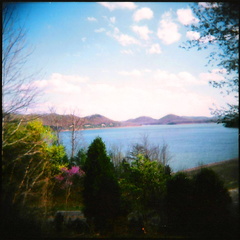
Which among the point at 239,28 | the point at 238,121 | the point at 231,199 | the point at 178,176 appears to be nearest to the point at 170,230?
the point at 178,176

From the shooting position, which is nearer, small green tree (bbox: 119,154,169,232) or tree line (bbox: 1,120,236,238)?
tree line (bbox: 1,120,236,238)

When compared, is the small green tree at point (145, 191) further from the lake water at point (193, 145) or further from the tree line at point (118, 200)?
the lake water at point (193, 145)

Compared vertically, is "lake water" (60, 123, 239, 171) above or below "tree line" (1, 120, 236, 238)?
below

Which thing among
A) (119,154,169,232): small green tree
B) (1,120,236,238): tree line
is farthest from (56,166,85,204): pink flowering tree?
(119,154,169,232): small green tree

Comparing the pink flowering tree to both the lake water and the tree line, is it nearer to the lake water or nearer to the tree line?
the lake water

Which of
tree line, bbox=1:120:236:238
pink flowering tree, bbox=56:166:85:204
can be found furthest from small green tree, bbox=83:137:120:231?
Answer: pink flowering tree, bbox=56:166:85:204

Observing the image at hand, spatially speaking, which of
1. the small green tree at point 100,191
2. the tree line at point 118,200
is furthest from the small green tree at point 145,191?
the small green tree at point 100,191

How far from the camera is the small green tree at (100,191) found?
4.52 metres

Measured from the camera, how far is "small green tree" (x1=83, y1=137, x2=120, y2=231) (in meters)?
4.52

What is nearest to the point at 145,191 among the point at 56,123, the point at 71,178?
the point at 71,178

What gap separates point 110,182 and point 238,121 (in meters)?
3.78

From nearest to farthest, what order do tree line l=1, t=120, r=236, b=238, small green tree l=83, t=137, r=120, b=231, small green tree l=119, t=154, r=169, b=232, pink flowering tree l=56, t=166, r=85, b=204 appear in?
1. tree line l=1, t=120, r=236, b=238
2. small green tree l=83, t=137, r=120, b=231
3. small green tree l=119, t=154, r=169, b=232
4. pink flowering tree l=56, t=166, r=85, b=204

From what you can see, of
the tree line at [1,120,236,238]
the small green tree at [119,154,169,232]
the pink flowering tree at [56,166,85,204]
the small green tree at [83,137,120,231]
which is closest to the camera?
the tree line at [1,120,236,238]

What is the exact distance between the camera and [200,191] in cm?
395
